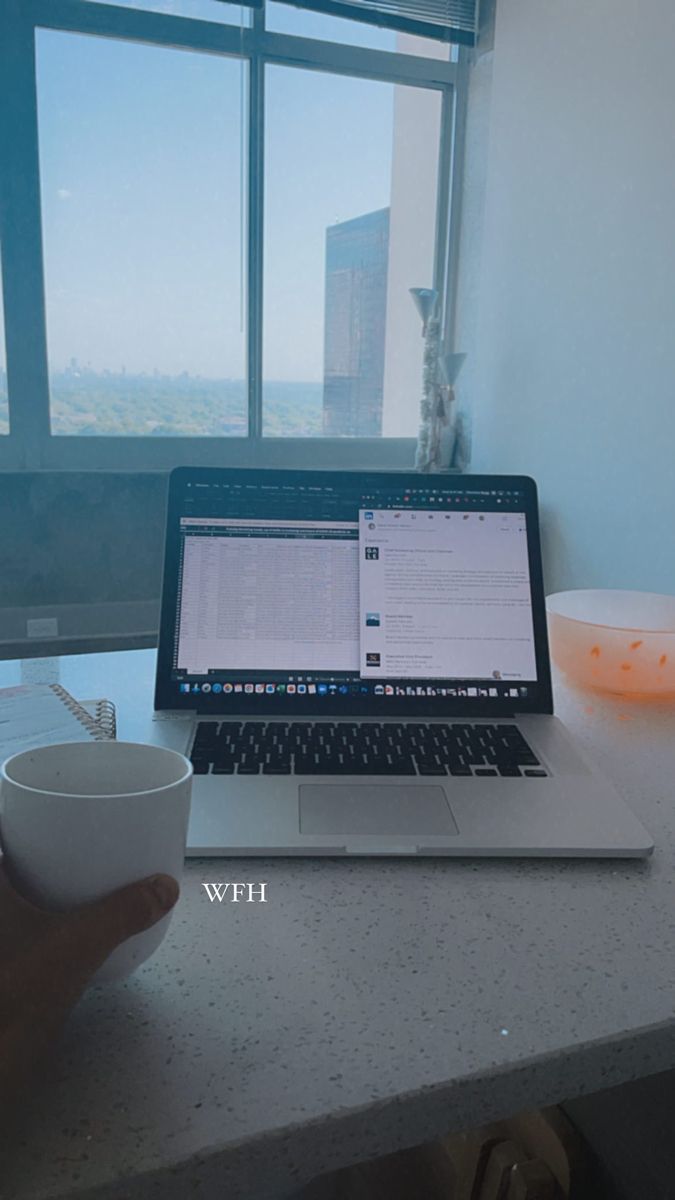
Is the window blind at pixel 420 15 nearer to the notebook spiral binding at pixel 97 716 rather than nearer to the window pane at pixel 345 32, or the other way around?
the window pane at pixel 345 32

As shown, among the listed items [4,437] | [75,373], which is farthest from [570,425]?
[4,437]

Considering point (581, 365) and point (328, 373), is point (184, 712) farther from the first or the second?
point (328, 373)

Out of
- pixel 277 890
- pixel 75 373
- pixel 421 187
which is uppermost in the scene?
pixel 421 187

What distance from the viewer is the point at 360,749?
2.47 feet

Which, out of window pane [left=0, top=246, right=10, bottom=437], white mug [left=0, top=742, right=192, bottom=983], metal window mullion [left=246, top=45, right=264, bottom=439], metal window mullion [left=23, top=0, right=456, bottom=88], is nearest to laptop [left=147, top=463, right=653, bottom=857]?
white mug [left=0, top=742, right=192, bottom=983]

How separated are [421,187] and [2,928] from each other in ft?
10.4

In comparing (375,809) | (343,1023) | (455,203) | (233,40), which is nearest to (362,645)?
(375,809)

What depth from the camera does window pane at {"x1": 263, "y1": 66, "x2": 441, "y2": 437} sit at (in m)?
2.80

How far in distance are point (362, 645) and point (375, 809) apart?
0.78ft


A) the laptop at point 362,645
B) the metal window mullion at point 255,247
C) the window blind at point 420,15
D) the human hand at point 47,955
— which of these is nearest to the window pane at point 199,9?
the metal window mullion at point 255,247

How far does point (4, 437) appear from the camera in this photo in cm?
258

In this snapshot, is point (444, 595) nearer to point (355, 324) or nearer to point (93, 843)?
point (93, 843)

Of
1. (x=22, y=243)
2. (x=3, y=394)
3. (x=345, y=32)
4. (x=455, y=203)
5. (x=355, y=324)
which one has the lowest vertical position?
(x=3, y=394)

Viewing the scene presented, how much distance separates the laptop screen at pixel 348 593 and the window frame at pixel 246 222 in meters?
1.93
